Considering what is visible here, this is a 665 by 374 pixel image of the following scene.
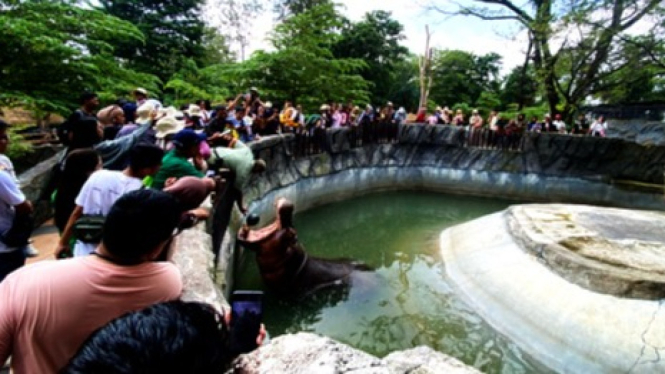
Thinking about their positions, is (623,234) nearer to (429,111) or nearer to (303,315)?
(303,315)

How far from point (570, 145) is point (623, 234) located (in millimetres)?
9229

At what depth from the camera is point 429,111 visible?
2459cm

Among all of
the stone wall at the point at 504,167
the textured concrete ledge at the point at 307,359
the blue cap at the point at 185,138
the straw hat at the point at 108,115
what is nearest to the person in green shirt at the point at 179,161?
the blue cap at the point at 185,138

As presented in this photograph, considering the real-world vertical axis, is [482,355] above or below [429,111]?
below

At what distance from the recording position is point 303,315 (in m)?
6.00

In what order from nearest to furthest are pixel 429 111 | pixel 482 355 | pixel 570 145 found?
pixel 482 355, pixel 570 145, pixel 429 111

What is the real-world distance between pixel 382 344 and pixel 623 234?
4472 mm

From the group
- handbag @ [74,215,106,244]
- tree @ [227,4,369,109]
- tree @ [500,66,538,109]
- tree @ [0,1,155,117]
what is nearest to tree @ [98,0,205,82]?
tree @ [227,4,369,109]

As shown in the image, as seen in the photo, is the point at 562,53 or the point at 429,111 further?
the point at 429,111

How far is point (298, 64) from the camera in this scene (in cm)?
1416

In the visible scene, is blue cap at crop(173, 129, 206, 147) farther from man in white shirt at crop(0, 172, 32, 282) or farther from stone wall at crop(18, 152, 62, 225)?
stone wall at crop(18, 152, 62, 225)

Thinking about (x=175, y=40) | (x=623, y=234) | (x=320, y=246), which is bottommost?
(x=320, y=246)

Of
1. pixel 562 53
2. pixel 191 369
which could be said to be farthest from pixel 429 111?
pixel 191 369

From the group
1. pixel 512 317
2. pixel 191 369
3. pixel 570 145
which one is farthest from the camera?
pixel 570 145
